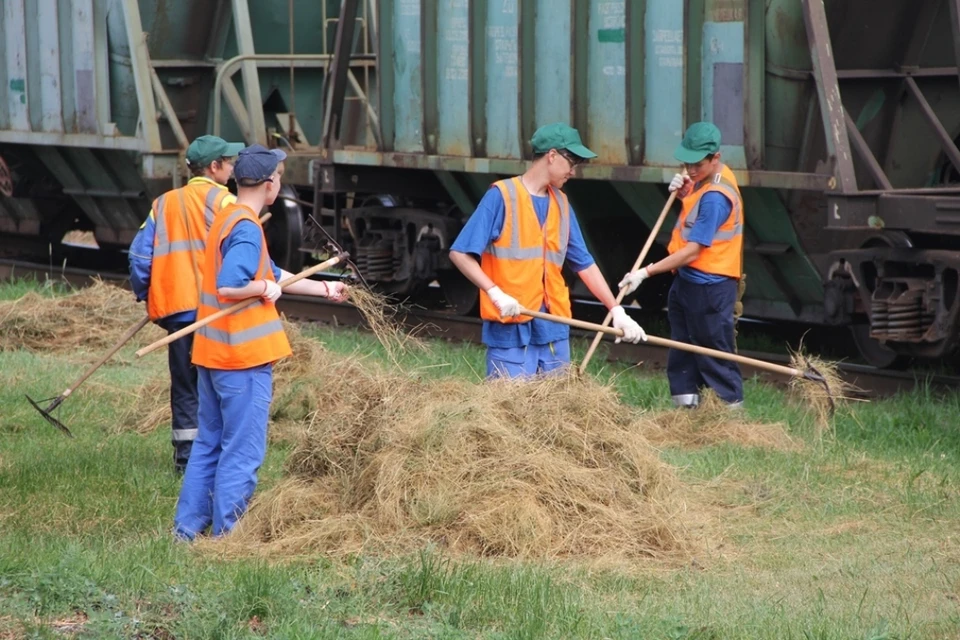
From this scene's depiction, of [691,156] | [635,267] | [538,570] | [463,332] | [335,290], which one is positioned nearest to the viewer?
[538,570]

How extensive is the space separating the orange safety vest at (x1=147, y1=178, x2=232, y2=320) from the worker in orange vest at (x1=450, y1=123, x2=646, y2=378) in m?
1.27

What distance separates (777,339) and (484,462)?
603 centimetres

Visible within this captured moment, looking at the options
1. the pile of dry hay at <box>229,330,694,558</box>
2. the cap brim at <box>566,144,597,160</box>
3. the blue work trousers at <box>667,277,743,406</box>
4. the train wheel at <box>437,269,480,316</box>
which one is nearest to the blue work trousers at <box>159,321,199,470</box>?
the pile of dry hay at <box>229,330,694,558</box>

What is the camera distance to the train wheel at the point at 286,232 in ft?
45.4

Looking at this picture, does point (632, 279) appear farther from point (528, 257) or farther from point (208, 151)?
point (208, 151)

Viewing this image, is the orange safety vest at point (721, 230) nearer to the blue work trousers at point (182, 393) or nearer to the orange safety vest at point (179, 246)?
the orange safety vest at point (179, 246)

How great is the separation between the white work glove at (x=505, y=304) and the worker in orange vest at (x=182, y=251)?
1382 mm

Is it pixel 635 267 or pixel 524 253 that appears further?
pixel 635 267

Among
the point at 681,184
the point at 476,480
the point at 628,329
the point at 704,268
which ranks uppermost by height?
the point at 681,184

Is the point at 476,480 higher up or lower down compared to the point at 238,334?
lower down

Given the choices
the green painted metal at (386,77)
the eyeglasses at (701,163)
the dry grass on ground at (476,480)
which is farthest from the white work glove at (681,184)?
the green painted metal at (386,77)

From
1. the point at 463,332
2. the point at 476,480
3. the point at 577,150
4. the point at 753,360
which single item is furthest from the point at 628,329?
the point at 463,332

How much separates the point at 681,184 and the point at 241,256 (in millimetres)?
3519

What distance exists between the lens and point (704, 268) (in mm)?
8719
